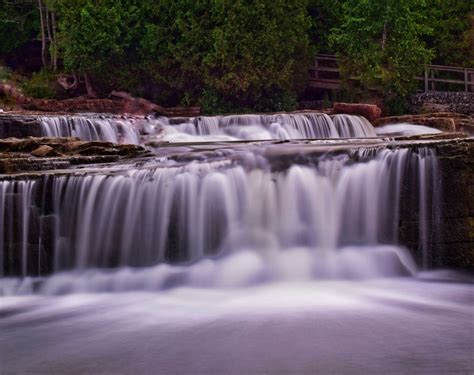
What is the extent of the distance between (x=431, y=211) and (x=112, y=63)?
22678 millimetres

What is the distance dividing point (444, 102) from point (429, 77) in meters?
2.94

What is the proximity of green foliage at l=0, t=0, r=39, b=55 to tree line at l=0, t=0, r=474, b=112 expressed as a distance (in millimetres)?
4145

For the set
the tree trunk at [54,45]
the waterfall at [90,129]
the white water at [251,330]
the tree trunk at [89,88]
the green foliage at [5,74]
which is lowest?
the white water at [251,330]

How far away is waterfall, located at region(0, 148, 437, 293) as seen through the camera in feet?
33.0

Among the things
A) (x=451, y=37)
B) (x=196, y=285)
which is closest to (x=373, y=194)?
(x=196, y=285)

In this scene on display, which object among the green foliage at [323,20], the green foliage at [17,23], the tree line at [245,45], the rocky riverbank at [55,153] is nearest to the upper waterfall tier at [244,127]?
the rocky riverbank at [55,153]

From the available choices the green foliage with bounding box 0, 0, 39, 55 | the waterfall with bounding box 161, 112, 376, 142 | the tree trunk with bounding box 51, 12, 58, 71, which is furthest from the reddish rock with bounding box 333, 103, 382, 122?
the green foliage with bounding box 0, 0, 39, 55

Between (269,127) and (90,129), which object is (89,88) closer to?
(90,129)

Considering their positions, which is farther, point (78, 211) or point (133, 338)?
point (78, 211)

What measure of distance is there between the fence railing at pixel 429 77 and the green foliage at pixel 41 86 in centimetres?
1328

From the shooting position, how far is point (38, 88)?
97.5 feet

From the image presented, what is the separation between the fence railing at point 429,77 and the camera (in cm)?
2881

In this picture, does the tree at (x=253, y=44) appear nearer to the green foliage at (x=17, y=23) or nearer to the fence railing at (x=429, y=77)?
the fence railing at (x=429, y=77)

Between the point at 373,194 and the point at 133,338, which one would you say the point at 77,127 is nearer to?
the point at 373,194
